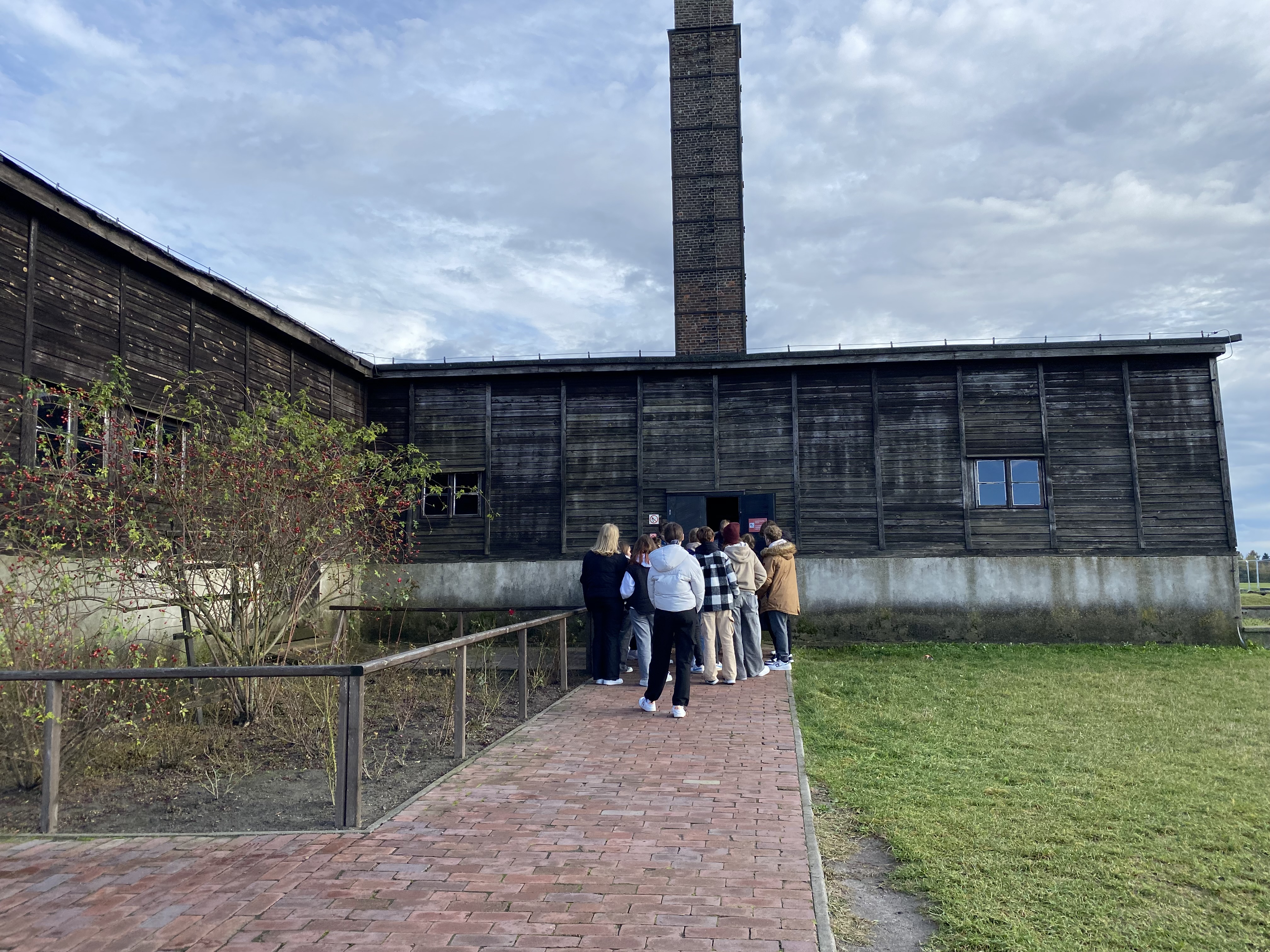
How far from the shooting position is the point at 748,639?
10867 mm

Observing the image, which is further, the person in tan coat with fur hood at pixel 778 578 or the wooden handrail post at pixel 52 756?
the person in tan coat with fur hood at pixel 778 578

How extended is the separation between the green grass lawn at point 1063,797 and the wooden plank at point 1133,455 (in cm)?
470

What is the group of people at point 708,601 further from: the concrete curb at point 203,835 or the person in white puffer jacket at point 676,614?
the concrete curb at point 203,835

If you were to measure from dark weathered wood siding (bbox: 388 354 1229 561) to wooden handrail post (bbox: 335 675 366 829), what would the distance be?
1115 cm

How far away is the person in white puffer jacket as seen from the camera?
8.16 m

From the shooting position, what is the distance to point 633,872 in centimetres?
418

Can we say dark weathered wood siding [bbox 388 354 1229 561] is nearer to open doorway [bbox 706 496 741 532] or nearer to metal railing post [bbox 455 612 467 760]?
open doorway [bbox 706 496 741 532]

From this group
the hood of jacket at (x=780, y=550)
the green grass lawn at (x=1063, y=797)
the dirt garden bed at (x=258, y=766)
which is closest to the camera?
the green grass lawn at (x=1063, y=797)

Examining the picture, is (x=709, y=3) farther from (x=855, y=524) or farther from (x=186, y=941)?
(x=186, y=941)

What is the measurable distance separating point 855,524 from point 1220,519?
6239mm

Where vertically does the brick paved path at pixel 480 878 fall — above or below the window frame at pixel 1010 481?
below

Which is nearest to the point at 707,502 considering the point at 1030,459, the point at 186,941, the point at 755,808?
the point at 1030,459

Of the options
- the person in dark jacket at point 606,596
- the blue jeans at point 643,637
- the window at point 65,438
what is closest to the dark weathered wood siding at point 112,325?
the window at point 65,438

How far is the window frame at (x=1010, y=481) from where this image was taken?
15852mm
